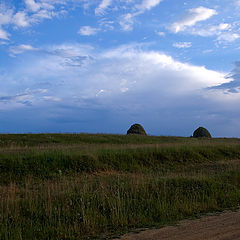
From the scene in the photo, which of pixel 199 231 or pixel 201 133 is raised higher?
pixel 201 133

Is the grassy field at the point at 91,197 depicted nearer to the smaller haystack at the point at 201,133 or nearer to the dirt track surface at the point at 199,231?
the dirt track surface at the point at 199,231

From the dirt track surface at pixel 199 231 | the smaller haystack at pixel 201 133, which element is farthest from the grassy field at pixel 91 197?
the smaller haystack at pixel 201 133

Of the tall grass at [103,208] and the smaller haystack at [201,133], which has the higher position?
the smaller haystack at [201,133]

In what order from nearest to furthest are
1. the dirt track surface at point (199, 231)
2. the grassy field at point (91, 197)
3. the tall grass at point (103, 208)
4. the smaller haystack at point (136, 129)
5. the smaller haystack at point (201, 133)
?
1. the dirt track surface at point (199, 231)
2. the tall grass at point (103, 208)
3. the grassy field at point (91, 197)
4. the smaller haystack at point (136, 129)
5. the smaller haystack at point (201, 133)

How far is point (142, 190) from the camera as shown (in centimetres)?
927

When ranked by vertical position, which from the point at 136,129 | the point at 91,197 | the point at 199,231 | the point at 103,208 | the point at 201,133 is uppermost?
the point at 136,129

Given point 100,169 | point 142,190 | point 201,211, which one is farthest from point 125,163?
point 201,211

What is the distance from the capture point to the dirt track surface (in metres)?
6.04

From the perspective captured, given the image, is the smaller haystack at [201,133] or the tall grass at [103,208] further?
the smaller haystack at [201,133]

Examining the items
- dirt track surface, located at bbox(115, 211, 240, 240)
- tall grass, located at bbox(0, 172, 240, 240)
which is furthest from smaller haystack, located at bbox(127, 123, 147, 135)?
dirt track surface, located at bbox(115, 211, 240, 240)

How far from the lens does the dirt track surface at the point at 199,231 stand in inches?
238

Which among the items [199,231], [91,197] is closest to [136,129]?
[91,197]

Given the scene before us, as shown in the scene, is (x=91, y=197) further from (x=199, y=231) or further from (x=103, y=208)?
(x=199, y=231)

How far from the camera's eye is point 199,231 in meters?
6.41
